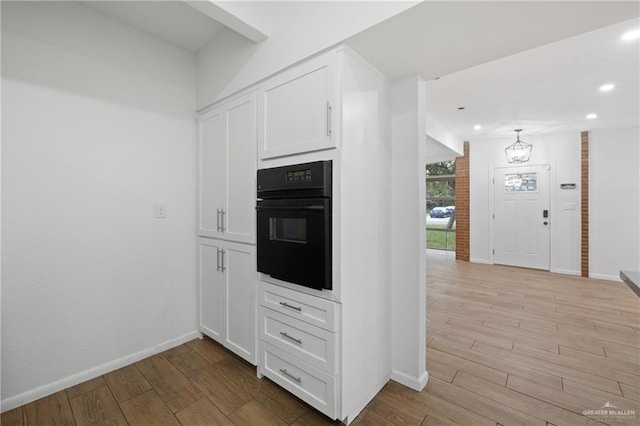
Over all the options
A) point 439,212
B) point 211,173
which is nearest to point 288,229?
point 211,173

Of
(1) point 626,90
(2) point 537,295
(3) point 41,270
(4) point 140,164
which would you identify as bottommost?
(2) point 537,295

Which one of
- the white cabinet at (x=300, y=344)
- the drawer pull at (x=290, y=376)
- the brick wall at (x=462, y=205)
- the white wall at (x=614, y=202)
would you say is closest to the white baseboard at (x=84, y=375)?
the white cabinet at (x=300, y=344)

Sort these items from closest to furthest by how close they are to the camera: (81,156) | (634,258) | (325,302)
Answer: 1. (325,302)
2. (81,156)
3. (634,258)

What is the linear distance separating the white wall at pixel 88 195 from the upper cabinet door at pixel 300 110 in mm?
1147

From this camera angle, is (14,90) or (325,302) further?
(14,90)

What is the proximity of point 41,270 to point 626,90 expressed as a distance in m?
6.05

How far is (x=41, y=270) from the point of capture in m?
1.93

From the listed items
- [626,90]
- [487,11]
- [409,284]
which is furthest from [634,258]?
[487,11]

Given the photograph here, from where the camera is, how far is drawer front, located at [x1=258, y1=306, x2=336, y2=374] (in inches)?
65.7

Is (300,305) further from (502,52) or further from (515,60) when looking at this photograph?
(515,60)

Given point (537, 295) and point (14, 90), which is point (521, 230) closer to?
point (537, 295)

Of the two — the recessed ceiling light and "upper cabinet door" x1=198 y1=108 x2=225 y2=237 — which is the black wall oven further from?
the recessed ceiling light

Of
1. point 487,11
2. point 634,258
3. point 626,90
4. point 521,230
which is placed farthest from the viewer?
point 521,230

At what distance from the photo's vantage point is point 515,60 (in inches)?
110
